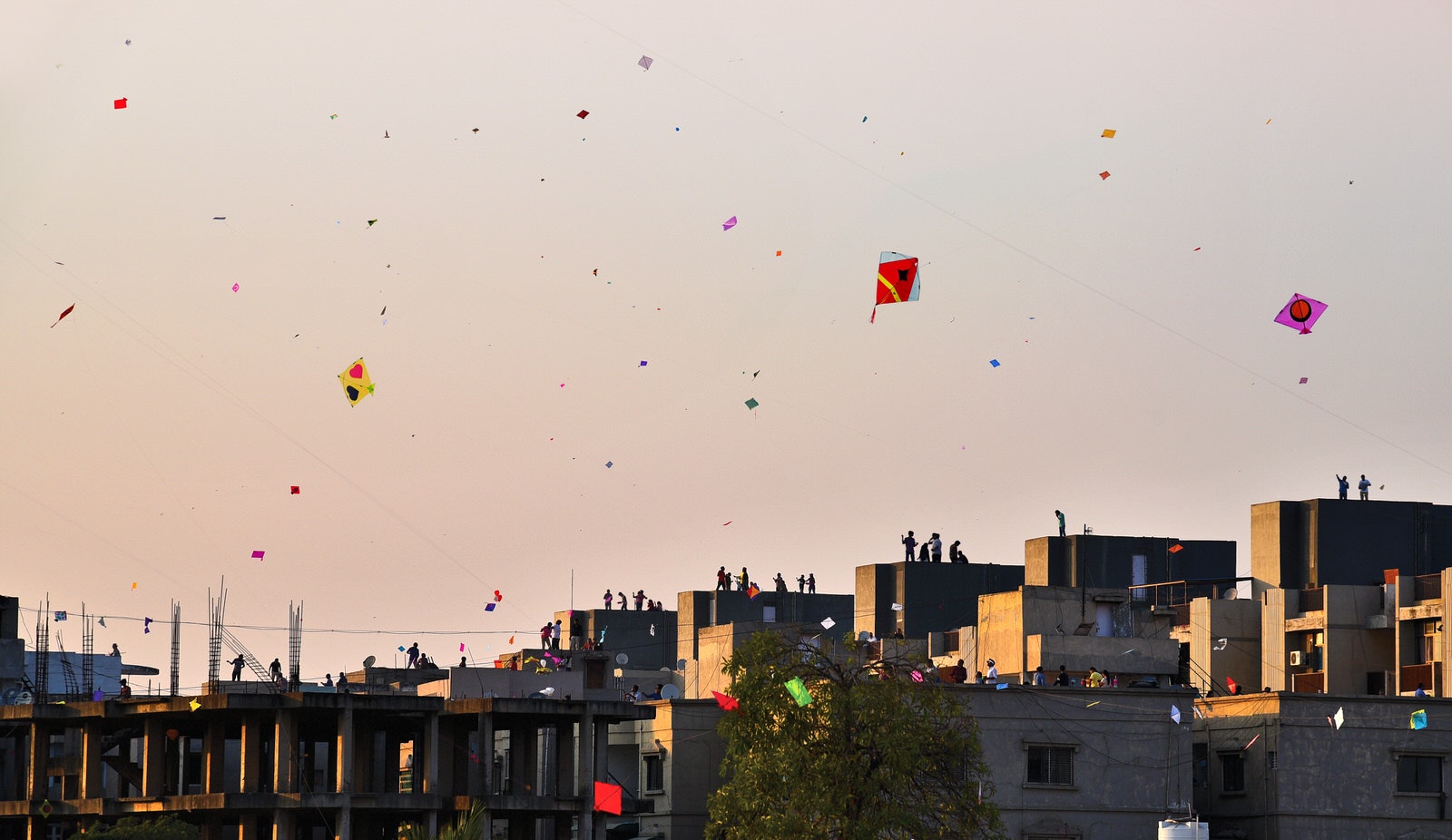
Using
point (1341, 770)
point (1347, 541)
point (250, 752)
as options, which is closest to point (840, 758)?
point (1341, 770)

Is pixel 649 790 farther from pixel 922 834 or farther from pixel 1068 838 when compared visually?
pixel 922 834

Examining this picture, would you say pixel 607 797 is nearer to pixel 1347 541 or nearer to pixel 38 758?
pixel 38 758

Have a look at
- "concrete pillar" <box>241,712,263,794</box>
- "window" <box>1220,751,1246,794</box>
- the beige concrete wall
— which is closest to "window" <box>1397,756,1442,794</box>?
"window" <box>1220,751,1246,794</box>

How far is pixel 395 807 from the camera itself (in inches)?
3039

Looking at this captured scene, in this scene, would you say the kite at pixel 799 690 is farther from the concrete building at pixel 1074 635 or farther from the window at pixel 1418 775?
the concrete building at pixel 1074 635

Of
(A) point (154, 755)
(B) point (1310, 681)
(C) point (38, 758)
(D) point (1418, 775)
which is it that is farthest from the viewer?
(B) point (1310, 681)

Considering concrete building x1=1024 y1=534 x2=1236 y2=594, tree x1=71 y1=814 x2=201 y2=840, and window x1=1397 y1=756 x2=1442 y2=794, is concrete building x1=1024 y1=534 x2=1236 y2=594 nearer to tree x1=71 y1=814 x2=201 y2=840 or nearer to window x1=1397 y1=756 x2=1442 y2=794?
window x1=1397 y1=756 x2=1442 y2=794

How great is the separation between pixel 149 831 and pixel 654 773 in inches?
737

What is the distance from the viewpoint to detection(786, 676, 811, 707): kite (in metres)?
58.7

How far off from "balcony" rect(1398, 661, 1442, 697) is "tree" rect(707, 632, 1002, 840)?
42150 mm

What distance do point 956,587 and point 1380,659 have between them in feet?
79.7

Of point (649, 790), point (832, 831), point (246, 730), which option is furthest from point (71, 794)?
point (832, 831)

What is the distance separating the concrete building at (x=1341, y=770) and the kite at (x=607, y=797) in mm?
21094

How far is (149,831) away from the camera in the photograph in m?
70.7
